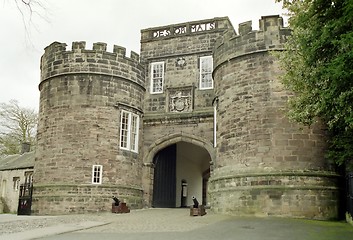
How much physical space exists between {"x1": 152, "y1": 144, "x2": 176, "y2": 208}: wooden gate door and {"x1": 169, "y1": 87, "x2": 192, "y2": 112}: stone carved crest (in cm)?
249

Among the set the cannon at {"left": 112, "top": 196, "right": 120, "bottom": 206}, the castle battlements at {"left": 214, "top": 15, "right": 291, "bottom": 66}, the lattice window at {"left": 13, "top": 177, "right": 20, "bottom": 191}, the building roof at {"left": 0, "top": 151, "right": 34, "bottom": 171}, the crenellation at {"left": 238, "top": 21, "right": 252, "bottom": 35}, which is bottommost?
the cannon at {"left": 112, "top": 196, "right": 120, "bottom": 206}

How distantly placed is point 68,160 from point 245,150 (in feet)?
26.2

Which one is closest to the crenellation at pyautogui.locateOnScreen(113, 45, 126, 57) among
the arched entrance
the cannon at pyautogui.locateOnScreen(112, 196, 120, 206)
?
the arched entrance

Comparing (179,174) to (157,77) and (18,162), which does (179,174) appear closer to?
(157,77)

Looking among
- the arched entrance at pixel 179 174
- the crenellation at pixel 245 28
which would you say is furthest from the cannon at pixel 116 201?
the crenellation at pixel 245 28

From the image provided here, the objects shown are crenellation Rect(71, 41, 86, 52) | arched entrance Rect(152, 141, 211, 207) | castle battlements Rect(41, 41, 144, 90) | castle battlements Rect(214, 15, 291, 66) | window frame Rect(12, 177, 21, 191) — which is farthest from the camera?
window frame Rect(12, 177, 21, 191)

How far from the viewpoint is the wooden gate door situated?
21.5 meters

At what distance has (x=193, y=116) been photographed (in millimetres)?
20594

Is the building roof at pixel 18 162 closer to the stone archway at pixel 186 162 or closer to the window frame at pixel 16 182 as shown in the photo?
the window frame at pixel 16 182

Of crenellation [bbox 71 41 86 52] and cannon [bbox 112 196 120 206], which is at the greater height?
crenellation [bbox 71 41 86 52]

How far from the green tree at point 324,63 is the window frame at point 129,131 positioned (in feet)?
32.9

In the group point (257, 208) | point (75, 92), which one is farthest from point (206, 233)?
point (75, 92)

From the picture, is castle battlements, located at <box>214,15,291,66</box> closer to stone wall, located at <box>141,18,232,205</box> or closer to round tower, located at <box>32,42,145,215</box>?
stone wall, located at <box>141,18,232,205</box>

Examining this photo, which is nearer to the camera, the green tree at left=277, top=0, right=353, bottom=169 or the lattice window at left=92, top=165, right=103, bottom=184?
the green tree at left=277, top=0, right=353, bottom=169
